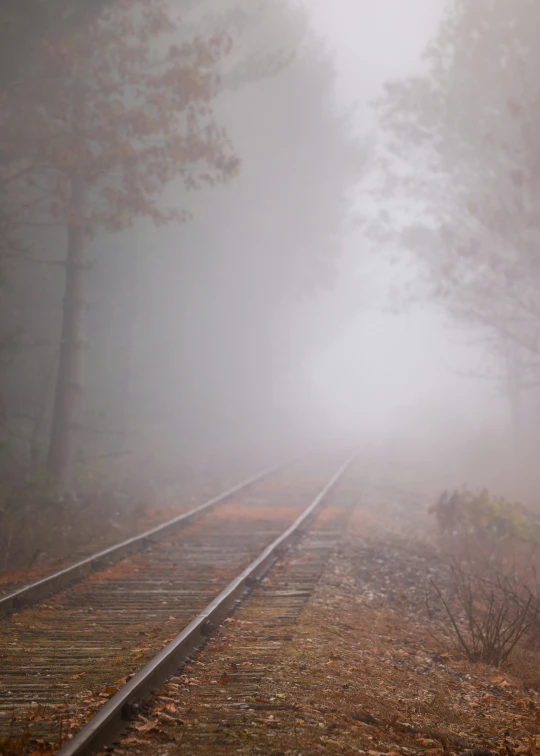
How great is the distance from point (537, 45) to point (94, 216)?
992 centimetres

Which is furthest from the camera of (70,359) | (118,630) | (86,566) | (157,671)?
(70,359)

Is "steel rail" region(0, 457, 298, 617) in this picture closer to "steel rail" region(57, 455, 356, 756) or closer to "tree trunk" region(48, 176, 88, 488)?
"steel rail" region(57, 455, 356, 756)

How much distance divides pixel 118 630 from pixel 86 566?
239 centimetres

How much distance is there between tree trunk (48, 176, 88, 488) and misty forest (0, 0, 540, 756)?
6 cm

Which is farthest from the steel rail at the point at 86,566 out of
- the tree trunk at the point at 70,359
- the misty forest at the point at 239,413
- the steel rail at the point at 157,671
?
the tree trunk at the point at 70,359

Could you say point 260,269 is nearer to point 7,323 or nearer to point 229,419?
point 229,419

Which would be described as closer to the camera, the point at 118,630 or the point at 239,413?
the point at 118,630

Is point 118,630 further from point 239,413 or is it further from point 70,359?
point 239,413

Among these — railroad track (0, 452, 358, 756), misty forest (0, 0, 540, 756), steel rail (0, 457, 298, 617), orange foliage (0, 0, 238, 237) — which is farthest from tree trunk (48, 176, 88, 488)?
railroad track (0, 452, 358, 756)

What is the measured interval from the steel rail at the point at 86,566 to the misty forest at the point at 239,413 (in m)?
0.05

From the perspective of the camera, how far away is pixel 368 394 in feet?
312

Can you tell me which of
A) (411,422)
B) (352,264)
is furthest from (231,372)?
(411,422)

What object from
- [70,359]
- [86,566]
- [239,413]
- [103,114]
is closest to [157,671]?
[86,566]

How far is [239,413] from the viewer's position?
37.6m
